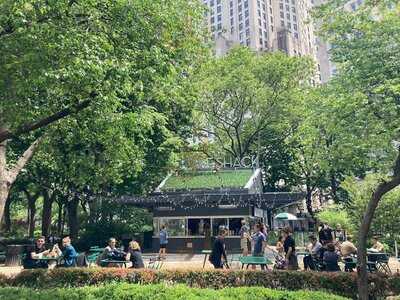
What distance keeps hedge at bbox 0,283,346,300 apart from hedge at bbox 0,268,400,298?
1.19 meters

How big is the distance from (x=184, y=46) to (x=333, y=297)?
8.84 meters

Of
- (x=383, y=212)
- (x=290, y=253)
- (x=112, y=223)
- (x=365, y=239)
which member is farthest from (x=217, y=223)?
(x=365, y=239)

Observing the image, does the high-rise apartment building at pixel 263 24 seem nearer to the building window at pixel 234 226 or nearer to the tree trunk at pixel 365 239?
the building window at pixel 234 226

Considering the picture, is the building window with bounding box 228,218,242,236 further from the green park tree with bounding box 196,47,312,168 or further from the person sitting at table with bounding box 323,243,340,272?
the person sitting at table with bounding box 323,243,340,272

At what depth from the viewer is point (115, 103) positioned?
33.2 ft

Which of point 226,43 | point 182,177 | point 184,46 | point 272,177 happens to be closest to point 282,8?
point 226,43

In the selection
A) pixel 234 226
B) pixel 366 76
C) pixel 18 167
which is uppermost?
pixel 366 76

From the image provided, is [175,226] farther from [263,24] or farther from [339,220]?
[263,24]

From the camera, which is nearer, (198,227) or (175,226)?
(198,227)

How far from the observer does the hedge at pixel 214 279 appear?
377 inches

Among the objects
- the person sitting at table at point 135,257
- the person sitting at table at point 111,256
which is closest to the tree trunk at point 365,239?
the person sitting at table at point 135,257

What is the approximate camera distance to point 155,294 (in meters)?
8.65

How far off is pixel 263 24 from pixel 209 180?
94.6 m

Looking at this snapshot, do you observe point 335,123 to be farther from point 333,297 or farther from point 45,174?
point 45,174
